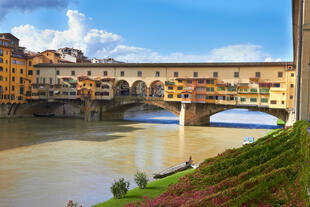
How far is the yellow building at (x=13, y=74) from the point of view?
5538 cm

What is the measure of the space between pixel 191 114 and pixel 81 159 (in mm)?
29987

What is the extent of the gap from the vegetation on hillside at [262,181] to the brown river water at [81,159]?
7.72 meters

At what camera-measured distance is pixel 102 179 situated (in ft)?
59.6

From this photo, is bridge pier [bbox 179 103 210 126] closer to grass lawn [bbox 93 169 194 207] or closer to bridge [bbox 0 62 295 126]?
bridge [bbox 0 62 295 126]

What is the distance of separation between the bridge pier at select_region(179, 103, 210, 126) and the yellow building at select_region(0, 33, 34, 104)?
1351 inches

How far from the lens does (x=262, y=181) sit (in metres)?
5.50

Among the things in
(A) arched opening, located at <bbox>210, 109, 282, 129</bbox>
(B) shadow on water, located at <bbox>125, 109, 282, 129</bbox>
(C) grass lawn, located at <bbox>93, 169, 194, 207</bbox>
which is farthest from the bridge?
(C) grass lawn, located at <bbox>93, 169, 194, 207</bbox>

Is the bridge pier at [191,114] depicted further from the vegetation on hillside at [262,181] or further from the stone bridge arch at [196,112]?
the vegetation on hillside at [262,181]

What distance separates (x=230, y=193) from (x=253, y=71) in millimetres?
44947

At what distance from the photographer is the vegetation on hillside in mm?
4926

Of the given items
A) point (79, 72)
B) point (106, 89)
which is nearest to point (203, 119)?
point (106, 89)

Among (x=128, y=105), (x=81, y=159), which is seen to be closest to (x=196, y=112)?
(x=128, y=105)

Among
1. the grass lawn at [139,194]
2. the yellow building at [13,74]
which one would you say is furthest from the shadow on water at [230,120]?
the grass lawn at [139,194]

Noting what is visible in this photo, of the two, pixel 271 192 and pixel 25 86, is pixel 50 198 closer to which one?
pixel 271 192
